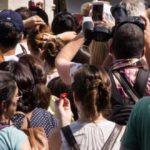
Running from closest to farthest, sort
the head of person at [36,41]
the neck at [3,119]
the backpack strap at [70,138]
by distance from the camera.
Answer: the neck at [3,119], the backpack strap at [70,138], the head of person at [36,41]

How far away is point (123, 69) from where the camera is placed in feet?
13.8

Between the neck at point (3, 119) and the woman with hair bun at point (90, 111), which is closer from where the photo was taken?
the neck at point (3, 119)

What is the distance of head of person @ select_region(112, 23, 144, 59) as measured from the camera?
423cm

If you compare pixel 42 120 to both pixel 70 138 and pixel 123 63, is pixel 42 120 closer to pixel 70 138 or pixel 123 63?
pixel 70 138

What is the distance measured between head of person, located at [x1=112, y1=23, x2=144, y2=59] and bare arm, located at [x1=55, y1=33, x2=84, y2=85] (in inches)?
12.8

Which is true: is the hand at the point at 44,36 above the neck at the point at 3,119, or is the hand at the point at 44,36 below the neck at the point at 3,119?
→ below

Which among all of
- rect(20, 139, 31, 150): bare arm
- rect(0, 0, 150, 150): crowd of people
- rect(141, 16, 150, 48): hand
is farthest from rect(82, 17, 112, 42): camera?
rect(20, 139, 31, 150): bare arm

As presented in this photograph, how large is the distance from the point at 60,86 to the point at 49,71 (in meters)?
0.48

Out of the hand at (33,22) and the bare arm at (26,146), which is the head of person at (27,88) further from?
the hand at (33,22)

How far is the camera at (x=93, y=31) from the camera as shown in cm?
438

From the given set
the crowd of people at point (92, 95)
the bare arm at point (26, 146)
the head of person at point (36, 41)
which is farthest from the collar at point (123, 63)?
the head of person at point (36, 41)

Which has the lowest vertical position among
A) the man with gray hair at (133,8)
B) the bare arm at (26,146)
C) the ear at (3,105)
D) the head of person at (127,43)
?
the bare arm at (26,146)

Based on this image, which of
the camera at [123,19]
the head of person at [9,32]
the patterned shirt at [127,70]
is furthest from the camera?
the head of person at [9,32]

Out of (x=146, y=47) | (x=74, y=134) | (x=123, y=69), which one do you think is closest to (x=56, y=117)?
(x=74, y=134)
